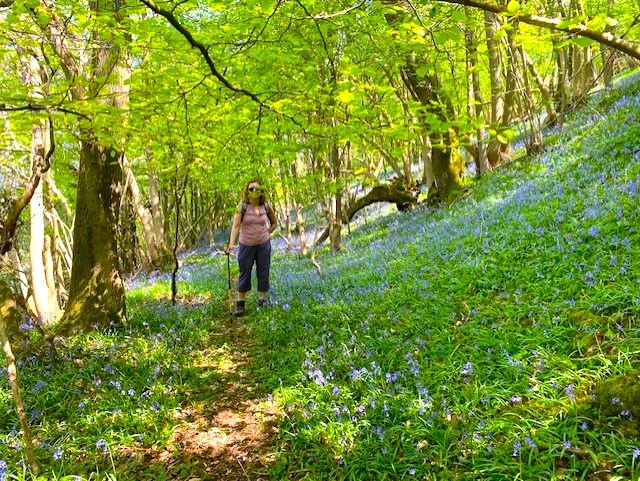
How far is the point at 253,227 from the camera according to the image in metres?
8.07

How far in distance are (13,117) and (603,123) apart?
37.4 feet

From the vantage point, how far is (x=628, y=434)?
2877 mm

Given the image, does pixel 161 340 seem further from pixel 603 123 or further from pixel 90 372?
pixel 603 123

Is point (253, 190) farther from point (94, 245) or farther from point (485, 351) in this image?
point (485, 351)

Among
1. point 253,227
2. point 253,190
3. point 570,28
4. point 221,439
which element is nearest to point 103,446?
point 221,439

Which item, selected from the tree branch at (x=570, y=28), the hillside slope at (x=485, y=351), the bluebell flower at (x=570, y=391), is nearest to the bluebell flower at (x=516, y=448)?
the hillside slope at (x=485, y=351)

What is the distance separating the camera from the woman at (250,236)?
26.1 feet

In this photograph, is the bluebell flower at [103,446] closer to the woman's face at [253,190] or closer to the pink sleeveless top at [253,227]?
the pink sleeveless top at [253,227]

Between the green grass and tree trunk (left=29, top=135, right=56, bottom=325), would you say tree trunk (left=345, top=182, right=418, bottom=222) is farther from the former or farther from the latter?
tree trunk (left=29, top=135, right=56, bottom=325)

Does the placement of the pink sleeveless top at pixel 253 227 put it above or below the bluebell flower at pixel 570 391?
above

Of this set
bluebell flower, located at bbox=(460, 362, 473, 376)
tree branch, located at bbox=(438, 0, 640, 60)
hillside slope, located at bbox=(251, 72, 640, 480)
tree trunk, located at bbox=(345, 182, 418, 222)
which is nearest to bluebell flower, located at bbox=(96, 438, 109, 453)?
hillside slope, located at bbox=(251, 72, 640, 480)

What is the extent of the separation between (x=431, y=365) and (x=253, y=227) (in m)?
4.66

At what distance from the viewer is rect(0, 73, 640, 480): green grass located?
3205 millimetres

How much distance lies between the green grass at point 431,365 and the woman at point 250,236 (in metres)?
0.85
